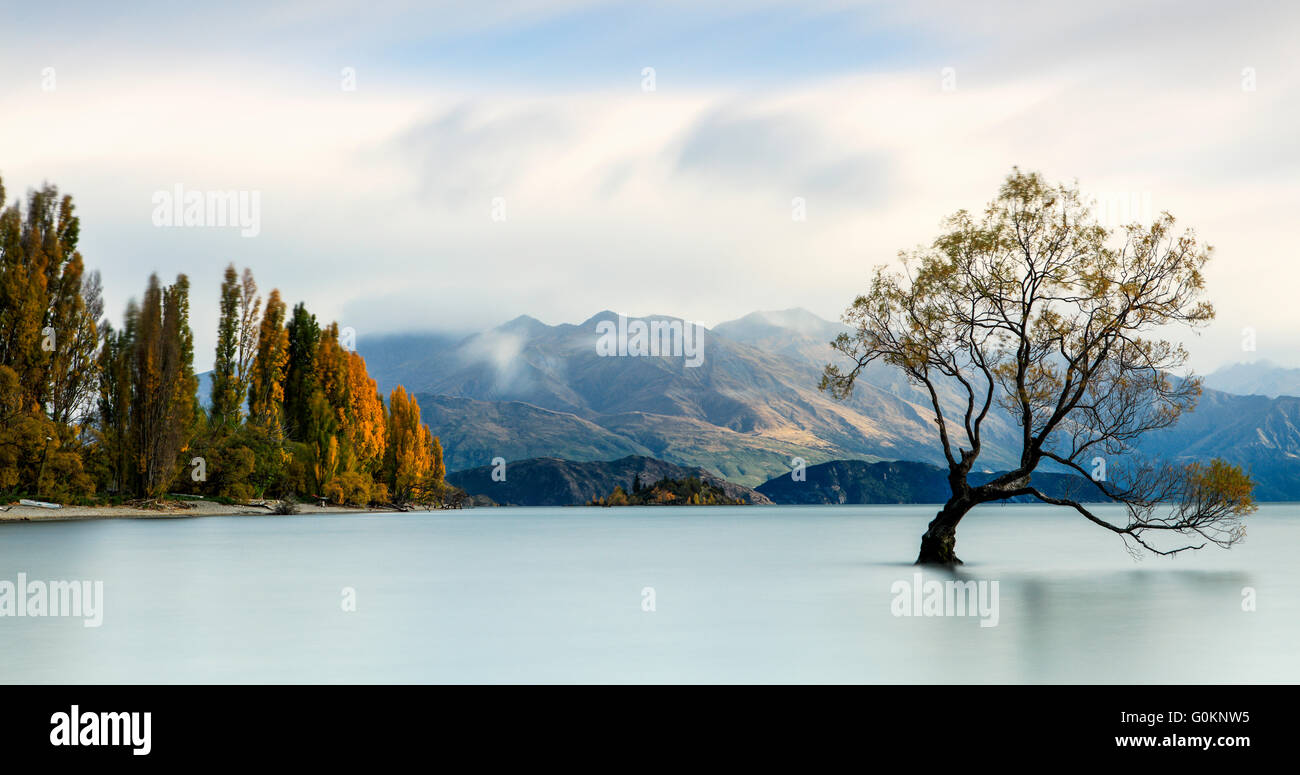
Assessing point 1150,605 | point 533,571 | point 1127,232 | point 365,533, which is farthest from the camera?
point 365,533

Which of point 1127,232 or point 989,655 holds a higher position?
point 1127,232

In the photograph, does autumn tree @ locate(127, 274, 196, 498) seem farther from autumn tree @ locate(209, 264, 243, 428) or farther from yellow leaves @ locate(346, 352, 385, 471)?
yellow leaves @ locate(346, 352, 385, 471)

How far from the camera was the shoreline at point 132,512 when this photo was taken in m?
62.3

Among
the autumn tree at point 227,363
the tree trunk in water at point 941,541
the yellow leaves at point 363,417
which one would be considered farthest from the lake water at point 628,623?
the yellow leaves at point 363,417

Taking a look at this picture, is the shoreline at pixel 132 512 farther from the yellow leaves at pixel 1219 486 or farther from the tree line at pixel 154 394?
the yellow leaves at pixel 1219 486

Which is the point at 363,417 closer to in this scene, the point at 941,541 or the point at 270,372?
the point at 270,372

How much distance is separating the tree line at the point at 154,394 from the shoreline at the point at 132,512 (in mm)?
1134

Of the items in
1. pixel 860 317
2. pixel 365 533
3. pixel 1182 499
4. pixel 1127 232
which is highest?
pixel 1127 232

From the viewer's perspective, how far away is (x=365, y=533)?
2511 inches

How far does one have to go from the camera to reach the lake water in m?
15.5
